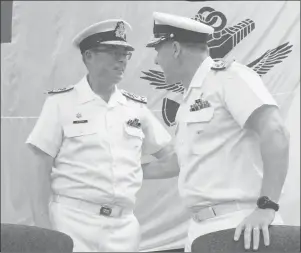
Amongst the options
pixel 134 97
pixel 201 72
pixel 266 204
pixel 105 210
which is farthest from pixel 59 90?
pixel 266 204

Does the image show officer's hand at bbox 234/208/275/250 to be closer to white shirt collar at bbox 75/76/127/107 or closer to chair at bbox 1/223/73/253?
chair at bbox 1/223/73/253

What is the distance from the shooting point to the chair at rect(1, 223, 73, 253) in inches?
18.3

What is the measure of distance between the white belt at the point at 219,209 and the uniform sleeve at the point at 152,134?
0.24 metres

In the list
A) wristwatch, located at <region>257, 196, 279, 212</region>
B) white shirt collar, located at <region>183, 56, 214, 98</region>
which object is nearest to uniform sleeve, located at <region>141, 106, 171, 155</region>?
white shirt collar, located at <region>183, 56, 214, 98</region>

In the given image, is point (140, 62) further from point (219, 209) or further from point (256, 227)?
point (256, 227)

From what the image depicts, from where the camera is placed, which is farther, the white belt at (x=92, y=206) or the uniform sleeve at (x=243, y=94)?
the white belt at (x=92, y=206)

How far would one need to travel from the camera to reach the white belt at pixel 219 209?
0.80 meters

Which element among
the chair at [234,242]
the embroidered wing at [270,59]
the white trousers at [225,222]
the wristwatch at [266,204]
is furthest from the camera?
the embroidered wing at [270,59]

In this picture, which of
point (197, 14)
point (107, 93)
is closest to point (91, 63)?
point (107, 93)

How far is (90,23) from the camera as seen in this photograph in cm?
105

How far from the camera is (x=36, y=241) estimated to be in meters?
0.48

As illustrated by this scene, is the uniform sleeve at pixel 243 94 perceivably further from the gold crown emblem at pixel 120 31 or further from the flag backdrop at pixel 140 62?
the gold crown emblem at pixel 120 31

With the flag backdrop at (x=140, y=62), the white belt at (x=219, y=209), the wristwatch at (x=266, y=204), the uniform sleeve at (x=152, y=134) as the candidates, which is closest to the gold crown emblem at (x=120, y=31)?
the flag backdrop at (x=140, y=62)

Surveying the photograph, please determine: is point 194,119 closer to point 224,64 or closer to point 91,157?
point 224,64
